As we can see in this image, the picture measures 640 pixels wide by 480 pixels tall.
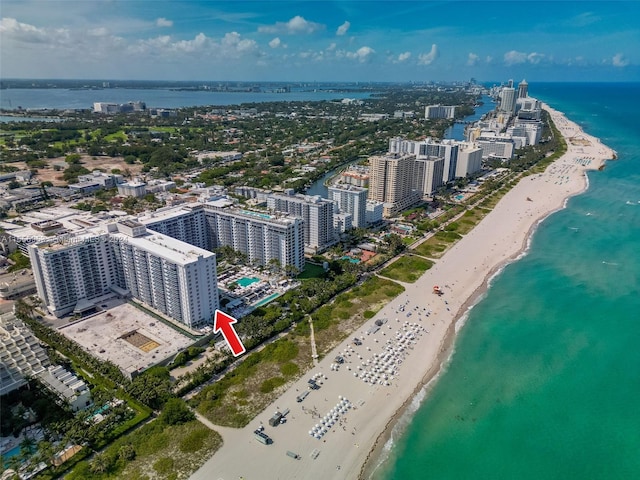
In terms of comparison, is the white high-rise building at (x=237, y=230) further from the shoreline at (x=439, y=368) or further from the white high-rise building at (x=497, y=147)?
the white high-rise building at (x=497, y=147)

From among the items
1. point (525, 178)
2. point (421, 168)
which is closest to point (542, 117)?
point (525, 178)

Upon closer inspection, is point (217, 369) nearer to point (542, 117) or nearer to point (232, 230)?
point (232, 230)

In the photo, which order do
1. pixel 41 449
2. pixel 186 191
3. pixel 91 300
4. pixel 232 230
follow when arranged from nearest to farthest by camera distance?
1. pixel 41 449
2. pixel 91 300
3. pixel 232 230
4. pixel 186 191

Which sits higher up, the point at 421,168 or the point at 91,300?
the point at 421,168

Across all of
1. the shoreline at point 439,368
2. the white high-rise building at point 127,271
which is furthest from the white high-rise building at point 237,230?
the shoreline at point 439,368

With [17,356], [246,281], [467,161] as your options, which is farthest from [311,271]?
[467,161]

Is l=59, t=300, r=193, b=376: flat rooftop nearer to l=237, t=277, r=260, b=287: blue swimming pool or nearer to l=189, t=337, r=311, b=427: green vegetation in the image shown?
l=189, t=337, r=311, b=427: green vegetation

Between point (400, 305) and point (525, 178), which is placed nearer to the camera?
point (400, 305)
